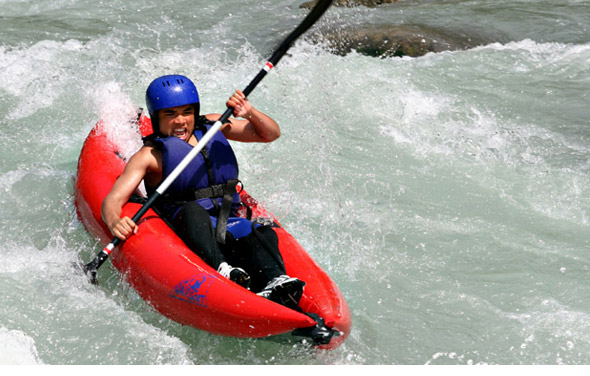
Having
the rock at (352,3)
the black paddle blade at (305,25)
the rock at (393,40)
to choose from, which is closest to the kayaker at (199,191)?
the black paddle blade at (305,25)

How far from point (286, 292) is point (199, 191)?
943mm

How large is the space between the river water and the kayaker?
0.39 meters

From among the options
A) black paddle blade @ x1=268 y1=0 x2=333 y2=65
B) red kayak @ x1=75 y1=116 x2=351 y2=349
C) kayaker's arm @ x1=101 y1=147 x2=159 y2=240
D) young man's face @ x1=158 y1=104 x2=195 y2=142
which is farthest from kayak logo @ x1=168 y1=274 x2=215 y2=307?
black paddle blade @ x1=268 y1=0 x2=333 y2=65

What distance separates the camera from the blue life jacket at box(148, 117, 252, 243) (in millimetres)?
4184

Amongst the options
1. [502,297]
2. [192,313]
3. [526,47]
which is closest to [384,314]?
[502,297]

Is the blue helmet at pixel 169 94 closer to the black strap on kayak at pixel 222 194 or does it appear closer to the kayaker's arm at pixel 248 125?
the kayaker's arm at pixel 248 125

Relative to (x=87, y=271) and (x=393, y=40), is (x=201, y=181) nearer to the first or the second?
(x=87, y=271)

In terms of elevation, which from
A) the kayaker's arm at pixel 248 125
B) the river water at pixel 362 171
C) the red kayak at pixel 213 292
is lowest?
the river water at pixel 362 171

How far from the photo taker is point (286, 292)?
3578mm

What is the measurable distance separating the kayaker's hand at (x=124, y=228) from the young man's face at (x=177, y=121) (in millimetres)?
603

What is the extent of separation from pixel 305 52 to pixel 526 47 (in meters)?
2.68

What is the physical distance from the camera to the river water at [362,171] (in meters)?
3.85

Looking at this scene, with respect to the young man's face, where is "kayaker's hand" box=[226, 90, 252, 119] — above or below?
above

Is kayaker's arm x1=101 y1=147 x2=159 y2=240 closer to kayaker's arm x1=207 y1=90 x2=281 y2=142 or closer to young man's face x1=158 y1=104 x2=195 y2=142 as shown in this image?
young man's face x1=158 y1=104 x2=195 y2=142
